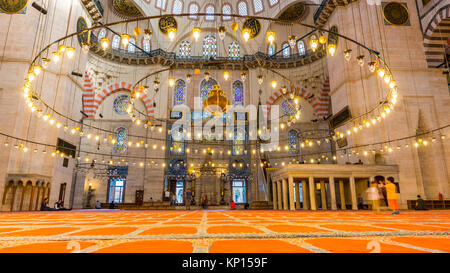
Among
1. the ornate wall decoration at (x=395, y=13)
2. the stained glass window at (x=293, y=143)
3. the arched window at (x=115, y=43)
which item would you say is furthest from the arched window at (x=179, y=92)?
the ornate wall decoration at (x=395, y=13)

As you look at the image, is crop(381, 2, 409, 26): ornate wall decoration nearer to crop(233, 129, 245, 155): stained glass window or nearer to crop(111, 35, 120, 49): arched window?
crop(233, 129, 245, 155): stained glass window

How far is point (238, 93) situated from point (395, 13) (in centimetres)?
952

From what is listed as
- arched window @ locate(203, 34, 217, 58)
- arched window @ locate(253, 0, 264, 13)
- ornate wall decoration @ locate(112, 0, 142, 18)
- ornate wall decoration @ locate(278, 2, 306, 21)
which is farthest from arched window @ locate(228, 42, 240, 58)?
ornate wall decoration @ locate(112, 0, 142, 18)

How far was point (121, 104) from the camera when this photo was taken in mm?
16750

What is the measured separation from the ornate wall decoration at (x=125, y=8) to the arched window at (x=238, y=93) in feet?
25.7

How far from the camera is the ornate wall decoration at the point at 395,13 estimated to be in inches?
440

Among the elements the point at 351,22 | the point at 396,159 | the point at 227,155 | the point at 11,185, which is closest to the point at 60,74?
the point at 11,185

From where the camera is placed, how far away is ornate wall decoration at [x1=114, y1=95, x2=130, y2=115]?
1662 cm

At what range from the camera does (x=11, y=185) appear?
9031 millimetres

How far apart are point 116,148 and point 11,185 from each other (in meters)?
7.05

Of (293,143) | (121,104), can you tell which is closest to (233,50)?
(293,143)

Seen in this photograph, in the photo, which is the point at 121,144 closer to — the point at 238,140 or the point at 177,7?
the point at 238,140

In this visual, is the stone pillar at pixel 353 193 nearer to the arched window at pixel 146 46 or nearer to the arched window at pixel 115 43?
the arched window at pixel 146 46
